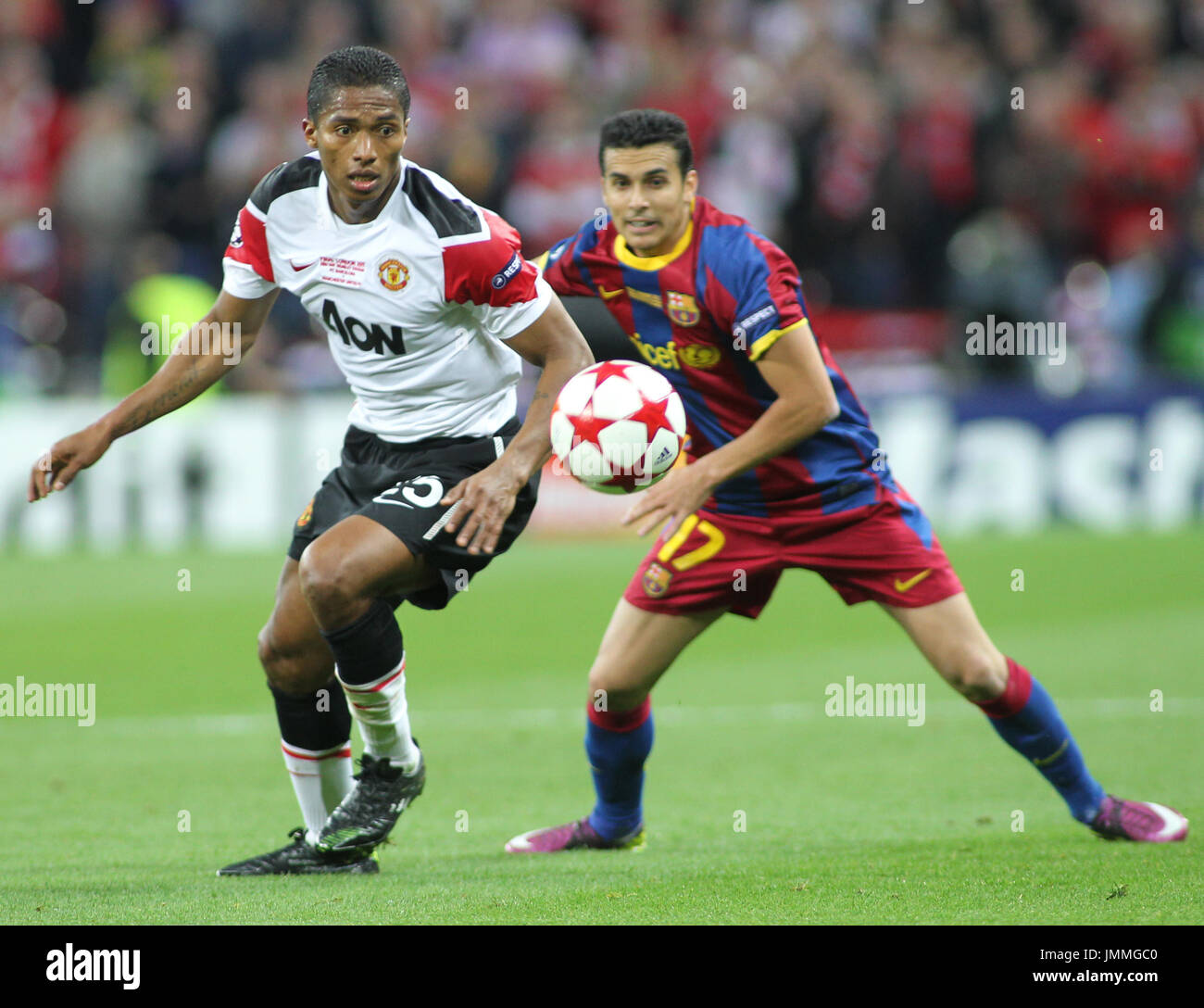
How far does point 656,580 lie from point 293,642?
1.26 m

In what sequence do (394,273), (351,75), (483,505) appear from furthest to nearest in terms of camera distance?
(394,273) < (483,505) < (351,75)

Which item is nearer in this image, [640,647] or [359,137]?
[359,137]

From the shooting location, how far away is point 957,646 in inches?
223

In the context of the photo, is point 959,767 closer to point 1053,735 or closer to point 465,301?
point 1053,735

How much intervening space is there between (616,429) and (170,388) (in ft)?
4.98

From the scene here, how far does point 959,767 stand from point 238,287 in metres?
3.96

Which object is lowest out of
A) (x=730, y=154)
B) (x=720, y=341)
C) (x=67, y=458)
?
(x=67, y=458)

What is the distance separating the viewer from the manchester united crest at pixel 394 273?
5223mm

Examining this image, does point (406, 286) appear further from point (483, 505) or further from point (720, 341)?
point (720, 341)

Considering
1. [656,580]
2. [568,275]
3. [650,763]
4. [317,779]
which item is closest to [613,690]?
[656,580]

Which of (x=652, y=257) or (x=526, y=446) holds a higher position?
(x=652, y=257)

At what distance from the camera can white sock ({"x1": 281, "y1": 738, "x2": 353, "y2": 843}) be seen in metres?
5.63

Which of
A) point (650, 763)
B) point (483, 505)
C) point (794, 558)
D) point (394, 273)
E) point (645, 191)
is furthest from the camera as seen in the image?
point (650, 763)
